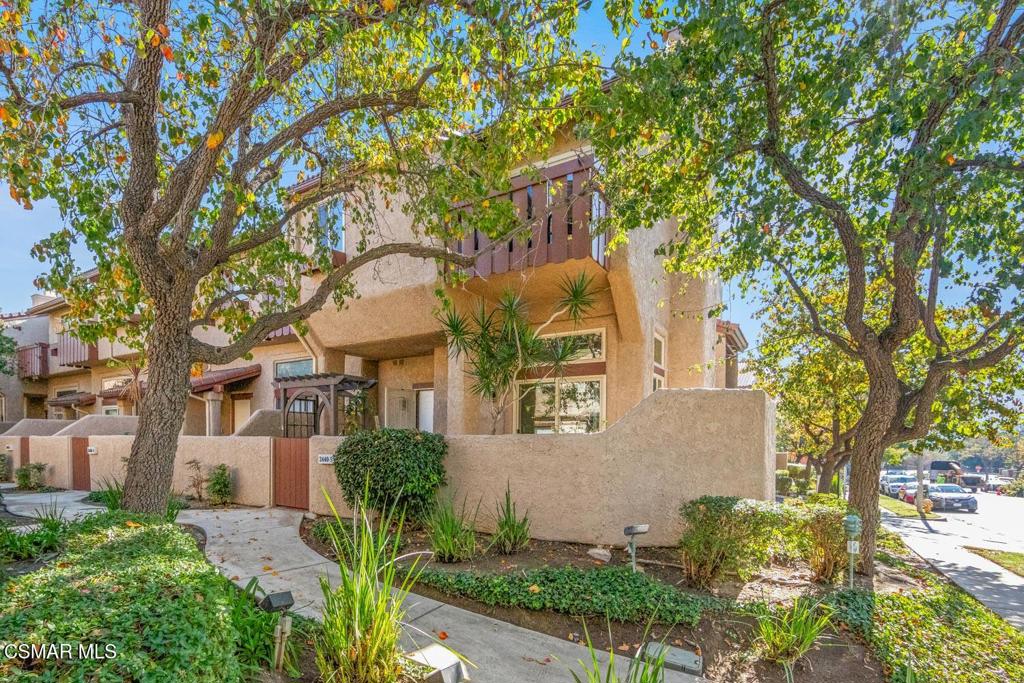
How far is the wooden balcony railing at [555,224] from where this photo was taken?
8477mm

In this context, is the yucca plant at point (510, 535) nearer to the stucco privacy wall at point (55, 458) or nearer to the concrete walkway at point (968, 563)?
the concrete walkway at point (968, 563)

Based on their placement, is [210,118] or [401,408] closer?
[210,118]

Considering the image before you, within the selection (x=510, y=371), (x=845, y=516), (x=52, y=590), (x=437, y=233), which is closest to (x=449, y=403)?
(x=510, y=371)

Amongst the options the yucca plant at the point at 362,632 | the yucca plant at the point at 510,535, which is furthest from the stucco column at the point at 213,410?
the yucca plant at the point at 362,632

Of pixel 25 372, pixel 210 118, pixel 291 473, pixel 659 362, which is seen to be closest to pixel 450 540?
pixel 291 473

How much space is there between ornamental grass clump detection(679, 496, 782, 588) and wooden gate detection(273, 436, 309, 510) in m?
7.27

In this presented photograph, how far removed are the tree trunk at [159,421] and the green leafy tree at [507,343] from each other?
408 centimetres

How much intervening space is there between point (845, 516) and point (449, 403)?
7101 millimetres

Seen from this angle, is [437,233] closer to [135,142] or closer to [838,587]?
[135,142]

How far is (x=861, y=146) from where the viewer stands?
21.5 feet

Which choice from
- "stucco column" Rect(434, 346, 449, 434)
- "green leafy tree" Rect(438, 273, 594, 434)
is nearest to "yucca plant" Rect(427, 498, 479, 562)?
"green leafy tree" Rect(438, 273, 594, 434)

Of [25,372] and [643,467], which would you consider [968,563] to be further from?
[25,372]

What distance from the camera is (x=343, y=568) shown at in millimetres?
3092

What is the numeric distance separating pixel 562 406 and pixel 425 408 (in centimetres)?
417
